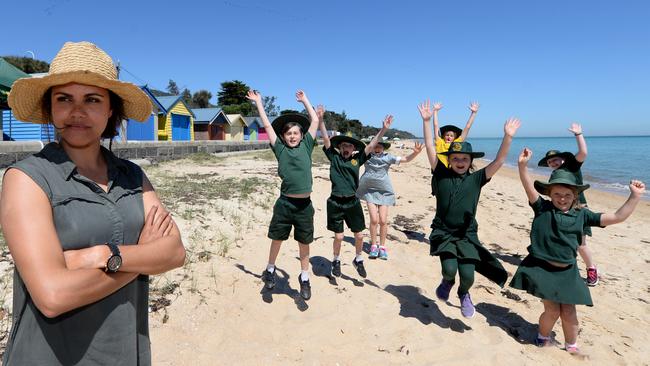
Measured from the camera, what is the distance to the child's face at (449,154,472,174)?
4066mm

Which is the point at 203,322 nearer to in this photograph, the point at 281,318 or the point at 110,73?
the point at 281,318

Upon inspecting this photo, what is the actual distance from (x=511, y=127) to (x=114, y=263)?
3.72 metres

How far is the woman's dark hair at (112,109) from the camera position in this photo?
1.77m

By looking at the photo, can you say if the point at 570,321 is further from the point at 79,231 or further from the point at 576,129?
the point at 79,231

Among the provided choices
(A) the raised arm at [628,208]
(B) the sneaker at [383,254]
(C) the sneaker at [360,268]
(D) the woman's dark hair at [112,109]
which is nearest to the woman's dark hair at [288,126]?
(C) the sneaker at [360,268]

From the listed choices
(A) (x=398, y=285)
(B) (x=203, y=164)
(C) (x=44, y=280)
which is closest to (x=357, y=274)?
(A) (x=398, y=285)

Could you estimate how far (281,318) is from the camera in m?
3.98

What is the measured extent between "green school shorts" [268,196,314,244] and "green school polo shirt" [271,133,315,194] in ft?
0.51

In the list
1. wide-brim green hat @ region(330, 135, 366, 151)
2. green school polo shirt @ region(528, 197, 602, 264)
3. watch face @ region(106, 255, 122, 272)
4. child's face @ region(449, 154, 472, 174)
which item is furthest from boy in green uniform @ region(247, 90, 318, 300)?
watch face @ region(106, 255, 122, 272)

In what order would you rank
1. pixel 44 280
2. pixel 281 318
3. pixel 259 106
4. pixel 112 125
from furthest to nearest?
pixel 259 106, pixel 281 318, pixel 112 125, pixel 44 280

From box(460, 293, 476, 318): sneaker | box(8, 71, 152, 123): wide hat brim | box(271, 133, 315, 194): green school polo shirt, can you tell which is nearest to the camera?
box(8, 71, 152, 123): wide hat brim

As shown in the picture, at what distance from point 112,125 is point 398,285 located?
4160mm

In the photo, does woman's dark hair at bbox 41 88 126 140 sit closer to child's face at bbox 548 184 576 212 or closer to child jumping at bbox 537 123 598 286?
child's face at bbox 548 184 576 212

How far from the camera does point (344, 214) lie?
5.25 m
